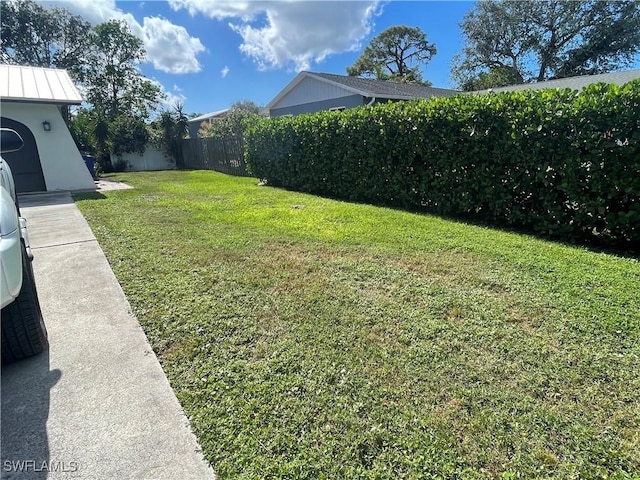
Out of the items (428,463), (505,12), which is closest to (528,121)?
(428,463)

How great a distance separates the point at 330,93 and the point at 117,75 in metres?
19.6

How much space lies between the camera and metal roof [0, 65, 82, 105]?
354 inches

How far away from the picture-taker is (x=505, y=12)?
24688 mm

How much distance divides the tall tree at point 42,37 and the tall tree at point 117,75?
39.3 inches

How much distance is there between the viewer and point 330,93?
16.0m

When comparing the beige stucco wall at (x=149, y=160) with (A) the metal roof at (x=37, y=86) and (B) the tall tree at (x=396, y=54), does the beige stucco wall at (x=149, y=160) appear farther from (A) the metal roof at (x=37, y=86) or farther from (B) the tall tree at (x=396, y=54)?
(B) the tall tree at (x=396, y=54)

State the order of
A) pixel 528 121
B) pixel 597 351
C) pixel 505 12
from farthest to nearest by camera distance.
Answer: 1. pixel 505 12
2. pixel 528 121
3. pixel 597 351

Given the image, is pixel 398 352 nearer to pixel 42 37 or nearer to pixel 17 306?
pixel 17 306

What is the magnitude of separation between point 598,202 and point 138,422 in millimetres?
5512

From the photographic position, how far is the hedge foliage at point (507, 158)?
4301mm

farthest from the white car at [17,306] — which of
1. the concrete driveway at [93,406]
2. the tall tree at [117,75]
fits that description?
the tall tree at [117,75]

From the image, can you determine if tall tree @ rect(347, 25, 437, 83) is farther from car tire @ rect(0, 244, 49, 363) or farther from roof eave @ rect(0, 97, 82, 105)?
car tire @ rect(0, 244, 49, 363)

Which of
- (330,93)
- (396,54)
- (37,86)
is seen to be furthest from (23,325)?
(396,54)

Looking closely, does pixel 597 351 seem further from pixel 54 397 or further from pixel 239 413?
pixel 54 397
